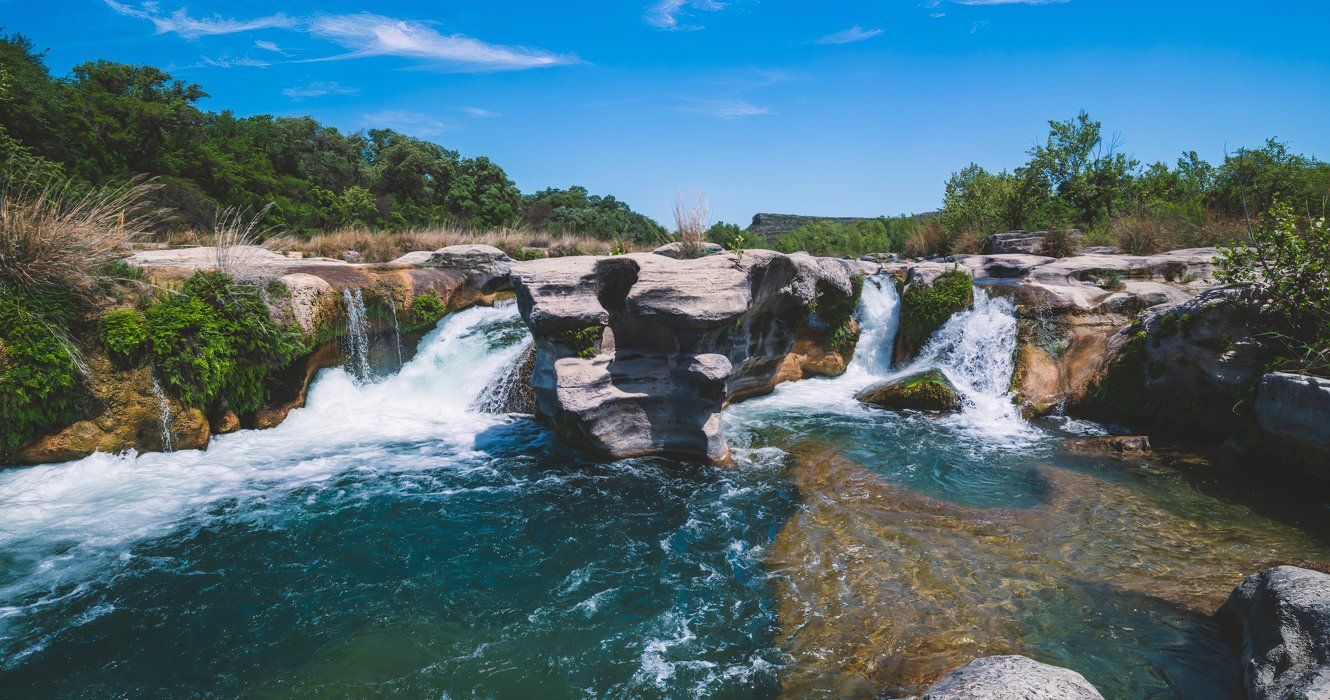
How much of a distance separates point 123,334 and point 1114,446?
48.5 feet

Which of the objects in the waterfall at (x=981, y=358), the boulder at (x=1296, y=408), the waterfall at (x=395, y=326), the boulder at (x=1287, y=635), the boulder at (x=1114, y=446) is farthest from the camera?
the waterfall at (x=395, y=326)

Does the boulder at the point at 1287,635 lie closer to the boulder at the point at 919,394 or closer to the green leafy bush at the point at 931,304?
the boulder at the point at 919,394

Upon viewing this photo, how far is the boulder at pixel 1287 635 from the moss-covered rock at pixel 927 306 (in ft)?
28.9

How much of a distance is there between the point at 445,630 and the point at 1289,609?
248 inches

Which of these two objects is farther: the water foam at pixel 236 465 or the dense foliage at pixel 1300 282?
the dense foliage at pixel 1300 282

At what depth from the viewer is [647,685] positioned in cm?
424

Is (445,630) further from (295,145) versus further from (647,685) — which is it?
(295,145)

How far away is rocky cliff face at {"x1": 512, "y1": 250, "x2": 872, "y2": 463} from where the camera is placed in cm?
803

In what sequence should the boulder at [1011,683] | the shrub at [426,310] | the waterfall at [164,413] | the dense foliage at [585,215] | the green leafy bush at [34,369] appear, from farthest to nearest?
the dense foliage at [585,215] → the shrub at [426,310] → the waterfall at [164,413] → the green leafy bush at [34,369] → the boulder at [1011,683]

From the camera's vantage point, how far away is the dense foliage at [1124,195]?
56.2 feet

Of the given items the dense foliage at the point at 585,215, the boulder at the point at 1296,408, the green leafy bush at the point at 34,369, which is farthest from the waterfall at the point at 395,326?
the dense foliage at the point at 585,215

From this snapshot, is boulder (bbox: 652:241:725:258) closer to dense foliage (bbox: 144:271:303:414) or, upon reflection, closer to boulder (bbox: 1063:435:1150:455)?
boulder (bbox: 1063:435:1150:455)

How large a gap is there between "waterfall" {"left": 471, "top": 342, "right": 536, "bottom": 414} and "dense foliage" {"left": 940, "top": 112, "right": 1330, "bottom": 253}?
1716 cm

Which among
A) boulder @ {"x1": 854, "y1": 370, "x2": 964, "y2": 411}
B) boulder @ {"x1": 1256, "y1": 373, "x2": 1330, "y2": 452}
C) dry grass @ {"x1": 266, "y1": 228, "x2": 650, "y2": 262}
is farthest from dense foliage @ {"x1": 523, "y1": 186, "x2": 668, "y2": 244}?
boulder @ {"x1": 1256, "y1": 373, "x2": 1330, "y2": 452}
